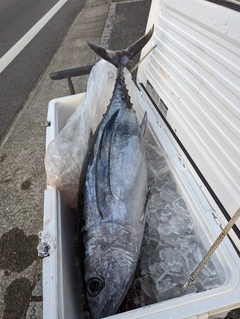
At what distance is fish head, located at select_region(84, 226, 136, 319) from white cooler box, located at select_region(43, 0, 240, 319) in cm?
10

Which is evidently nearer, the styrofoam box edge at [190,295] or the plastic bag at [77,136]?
the styrofoam box edge at [190,295]

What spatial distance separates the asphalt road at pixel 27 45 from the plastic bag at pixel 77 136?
1.78 metres

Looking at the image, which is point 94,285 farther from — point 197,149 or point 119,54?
point 119,54

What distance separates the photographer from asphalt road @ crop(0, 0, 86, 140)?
A: 149 inches

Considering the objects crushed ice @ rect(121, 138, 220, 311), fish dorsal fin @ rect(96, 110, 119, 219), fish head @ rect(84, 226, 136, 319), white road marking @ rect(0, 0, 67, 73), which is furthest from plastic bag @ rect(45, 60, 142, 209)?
white road marking @ rect(0, 0, 67, 73)

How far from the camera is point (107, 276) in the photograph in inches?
45.6

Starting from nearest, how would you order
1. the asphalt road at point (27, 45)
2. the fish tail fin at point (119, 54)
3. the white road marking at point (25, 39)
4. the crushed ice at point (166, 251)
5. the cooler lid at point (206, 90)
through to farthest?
the cooler lid at point (206, 90)
the crushed ice at point (166, 251)
the fish tail fin at point (119, 54)
the asphalt road at point (27, 45)
the white road marking at point (25, 39)

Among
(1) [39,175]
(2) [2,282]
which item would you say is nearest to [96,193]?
(2) [2,282]

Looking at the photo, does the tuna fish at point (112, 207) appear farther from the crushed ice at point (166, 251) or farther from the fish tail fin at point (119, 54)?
the fish tail fin at point (119, 54)

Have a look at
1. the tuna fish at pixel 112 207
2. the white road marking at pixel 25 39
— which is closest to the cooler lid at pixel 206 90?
the tuna fish at pixel 112 207

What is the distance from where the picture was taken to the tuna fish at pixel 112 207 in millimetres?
1152

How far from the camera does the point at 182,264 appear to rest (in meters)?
1.32

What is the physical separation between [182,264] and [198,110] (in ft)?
2.85

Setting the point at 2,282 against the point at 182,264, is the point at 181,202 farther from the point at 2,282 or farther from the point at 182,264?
the point at 2,282
